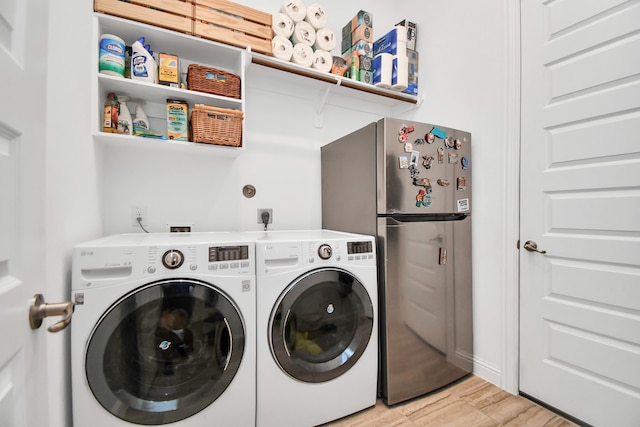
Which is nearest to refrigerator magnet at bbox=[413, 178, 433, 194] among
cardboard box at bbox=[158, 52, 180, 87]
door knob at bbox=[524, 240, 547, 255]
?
door knob at bbox=[524, 240, 547, 255]

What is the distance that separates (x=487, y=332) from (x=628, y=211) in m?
0.99

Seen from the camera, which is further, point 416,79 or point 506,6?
point 416,79

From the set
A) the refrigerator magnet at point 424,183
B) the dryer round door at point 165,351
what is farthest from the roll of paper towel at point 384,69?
the dryer round door at point 165,351

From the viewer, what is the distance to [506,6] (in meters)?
1.67

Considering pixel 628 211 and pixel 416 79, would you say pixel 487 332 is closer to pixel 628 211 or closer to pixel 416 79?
pixel 628 211

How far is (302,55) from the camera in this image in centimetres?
188

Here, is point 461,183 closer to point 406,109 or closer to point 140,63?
point 406,109

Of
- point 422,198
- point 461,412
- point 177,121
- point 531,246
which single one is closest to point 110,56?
point 177,121

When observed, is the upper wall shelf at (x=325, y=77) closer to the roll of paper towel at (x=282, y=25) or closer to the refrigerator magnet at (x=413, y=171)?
the roll of paper towel at (x=282, y=25)

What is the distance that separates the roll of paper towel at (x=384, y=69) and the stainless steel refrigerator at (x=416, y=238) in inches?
24.1

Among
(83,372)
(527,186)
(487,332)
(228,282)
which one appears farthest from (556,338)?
(83,372)

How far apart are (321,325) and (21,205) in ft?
3.99

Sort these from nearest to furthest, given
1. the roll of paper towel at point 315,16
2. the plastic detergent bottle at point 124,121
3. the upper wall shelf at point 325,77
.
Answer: the plastic detergent bottle at point 124,121, the upper wall shelf at point 325,77, the roll of paper towel at point 315,16

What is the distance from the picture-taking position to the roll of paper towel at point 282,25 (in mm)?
1807
